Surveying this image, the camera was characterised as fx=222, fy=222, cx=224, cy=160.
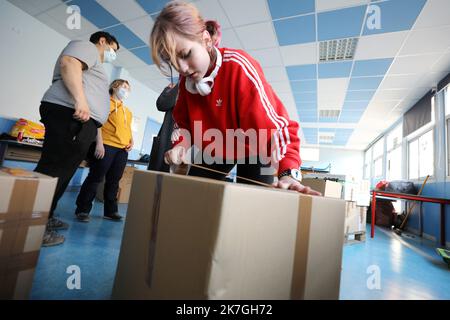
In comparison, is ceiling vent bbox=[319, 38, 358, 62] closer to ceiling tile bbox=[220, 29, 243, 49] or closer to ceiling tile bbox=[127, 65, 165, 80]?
ceiling tile bbox=[220, 29, 243, 49]

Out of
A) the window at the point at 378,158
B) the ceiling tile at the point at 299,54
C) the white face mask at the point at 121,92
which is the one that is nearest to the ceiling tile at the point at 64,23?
the white face mask at the point at 121,92

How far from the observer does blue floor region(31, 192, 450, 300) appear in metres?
0.82

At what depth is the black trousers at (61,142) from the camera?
0.97 meters

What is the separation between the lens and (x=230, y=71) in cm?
77

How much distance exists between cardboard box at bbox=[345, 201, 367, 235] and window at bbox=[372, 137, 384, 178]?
5.56 metres

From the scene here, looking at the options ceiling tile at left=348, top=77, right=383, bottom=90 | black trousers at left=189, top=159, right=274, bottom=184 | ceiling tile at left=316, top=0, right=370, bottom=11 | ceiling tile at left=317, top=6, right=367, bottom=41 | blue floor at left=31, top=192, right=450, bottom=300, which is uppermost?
ceiling tile at left=317, top=6, right=367, bottom=41

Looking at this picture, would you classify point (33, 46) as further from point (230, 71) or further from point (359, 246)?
point (359, 246)

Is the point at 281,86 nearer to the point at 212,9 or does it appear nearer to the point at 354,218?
the point at 212,9

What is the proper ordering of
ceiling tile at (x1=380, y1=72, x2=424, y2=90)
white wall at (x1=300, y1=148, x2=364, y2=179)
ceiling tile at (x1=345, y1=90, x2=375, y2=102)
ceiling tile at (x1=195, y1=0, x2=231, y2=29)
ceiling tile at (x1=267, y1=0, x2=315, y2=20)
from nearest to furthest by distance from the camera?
1. ceiling tile at (x1=267, y1=0, x2=315, y2=20)
2. ceiling tile at (x1=195, y1=0, x2=231, y2=29)
3. ceiling tile at (x1=380, y1=72, x2=424, y2=90)
4. ceiling tile at (x1=345, y1=90, x2=375, y2=102)
5. white wall at (x1=300, y1=148, x2=364, y2=179)

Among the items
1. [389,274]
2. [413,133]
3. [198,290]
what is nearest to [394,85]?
[413,133]

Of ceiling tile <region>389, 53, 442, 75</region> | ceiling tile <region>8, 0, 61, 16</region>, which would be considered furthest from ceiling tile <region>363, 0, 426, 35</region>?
ceiling tile <region>8, 0, 61, 16</region>

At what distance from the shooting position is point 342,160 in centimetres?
981

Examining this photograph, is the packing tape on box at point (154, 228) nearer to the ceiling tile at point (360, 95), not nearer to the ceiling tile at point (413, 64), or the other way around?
the ceiling tile at point (413, 64)

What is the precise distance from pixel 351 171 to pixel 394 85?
6556mm
